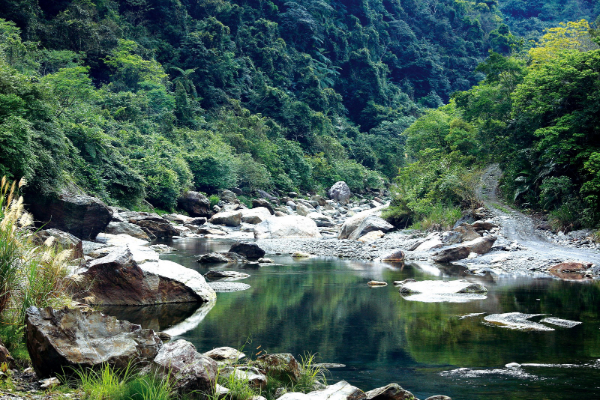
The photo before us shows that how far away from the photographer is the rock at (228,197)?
42906 millimetres

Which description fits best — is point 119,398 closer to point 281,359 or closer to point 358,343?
point 281,359

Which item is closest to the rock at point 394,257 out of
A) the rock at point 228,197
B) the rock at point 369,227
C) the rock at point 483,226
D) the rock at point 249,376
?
the rock at point 483,226

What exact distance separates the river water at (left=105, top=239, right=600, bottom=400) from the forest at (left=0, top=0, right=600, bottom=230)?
1067cm

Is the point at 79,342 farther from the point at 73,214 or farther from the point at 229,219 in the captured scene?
the point at 229,219

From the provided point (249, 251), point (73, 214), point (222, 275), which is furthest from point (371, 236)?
point (73, 214)

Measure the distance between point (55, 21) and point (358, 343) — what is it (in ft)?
170

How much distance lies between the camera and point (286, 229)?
29719 millimetres

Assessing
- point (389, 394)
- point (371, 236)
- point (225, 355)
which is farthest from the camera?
point (371, 236)

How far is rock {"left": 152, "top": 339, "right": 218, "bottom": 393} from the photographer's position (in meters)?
4.82

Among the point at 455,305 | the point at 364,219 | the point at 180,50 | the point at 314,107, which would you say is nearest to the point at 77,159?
the point at 364,219

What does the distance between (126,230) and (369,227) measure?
43.0 ft

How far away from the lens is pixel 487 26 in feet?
359

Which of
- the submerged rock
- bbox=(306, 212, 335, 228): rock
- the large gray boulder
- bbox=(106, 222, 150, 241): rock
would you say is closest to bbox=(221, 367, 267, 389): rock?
the submerged rock

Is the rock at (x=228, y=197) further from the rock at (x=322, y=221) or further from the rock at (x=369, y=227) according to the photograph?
the rock at (x=369, y=227)
